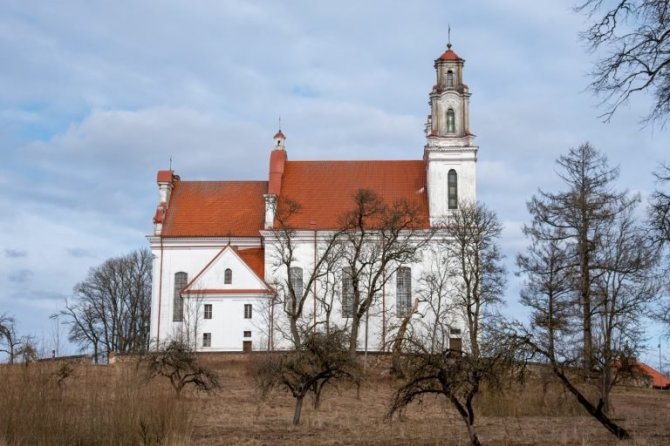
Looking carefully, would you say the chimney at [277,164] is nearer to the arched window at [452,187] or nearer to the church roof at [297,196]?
the church roof at [297,196]

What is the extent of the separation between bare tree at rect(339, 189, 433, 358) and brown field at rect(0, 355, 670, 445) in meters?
13.4

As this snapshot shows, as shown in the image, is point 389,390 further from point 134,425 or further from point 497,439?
point 134,425

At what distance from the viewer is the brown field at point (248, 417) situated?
1466 centimetres

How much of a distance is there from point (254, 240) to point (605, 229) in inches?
1189

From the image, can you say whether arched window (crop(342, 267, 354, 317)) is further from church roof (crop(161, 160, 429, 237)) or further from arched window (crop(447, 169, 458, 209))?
arched window (crop(447, 169, 458, 209))

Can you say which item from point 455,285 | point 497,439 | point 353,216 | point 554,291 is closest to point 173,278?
point 353,216

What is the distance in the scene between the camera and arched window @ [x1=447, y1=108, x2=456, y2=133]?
5719cm

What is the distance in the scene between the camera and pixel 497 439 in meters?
19.2

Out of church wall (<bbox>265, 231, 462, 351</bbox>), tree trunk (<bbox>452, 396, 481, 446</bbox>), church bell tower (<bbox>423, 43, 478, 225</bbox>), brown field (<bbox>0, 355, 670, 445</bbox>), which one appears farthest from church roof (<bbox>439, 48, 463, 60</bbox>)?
tree trunk (<bbox>452, 396, 481, 446</bbox>)

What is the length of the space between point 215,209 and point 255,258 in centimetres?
519

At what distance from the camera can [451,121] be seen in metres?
57.2

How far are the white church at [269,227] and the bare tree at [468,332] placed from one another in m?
2.68

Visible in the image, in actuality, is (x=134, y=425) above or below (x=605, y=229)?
below

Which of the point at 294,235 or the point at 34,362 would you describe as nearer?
the point at 34,362
